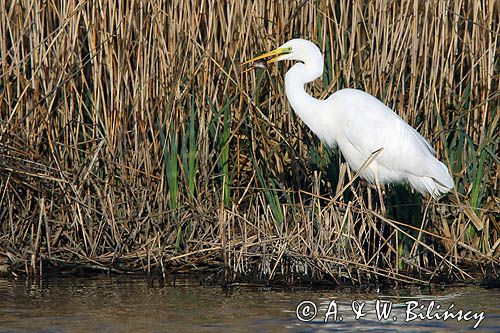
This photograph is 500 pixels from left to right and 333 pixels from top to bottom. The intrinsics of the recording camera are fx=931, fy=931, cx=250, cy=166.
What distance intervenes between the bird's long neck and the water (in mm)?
1029

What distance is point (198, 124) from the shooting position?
552 cm

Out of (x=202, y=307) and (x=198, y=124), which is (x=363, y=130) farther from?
(x=202, y=307)

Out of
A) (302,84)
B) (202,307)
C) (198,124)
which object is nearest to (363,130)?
(302,84)

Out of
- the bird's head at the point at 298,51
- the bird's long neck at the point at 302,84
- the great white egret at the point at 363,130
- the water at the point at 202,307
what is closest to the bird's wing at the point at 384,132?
the great white egret at the point at 363,130

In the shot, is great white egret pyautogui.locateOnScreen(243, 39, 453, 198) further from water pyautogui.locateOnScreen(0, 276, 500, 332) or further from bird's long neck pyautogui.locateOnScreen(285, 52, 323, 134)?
water pyautogui.locateOnScreen(0, 276, 500, 332)

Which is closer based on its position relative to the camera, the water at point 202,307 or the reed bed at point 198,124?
the water at point 202,307

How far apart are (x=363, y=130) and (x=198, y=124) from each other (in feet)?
3.20

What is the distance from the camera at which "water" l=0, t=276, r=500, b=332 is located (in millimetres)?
4055

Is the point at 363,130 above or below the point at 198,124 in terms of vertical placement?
below

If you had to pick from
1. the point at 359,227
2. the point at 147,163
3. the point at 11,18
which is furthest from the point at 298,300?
the point at 11,18

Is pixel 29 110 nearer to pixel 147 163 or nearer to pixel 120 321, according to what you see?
pixel 147 163

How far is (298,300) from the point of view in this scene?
4594 mm

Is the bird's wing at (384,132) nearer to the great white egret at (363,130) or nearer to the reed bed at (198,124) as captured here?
the great white egret at (363,130)

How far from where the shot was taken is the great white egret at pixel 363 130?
5.12 metres
